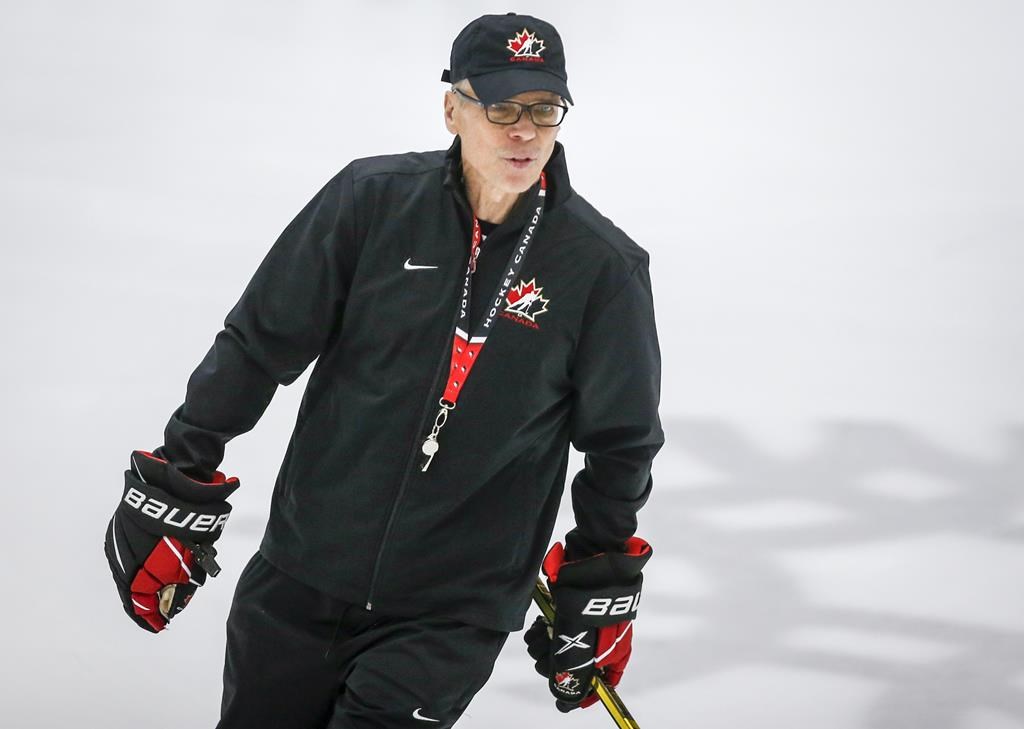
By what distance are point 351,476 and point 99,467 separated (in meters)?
1.57

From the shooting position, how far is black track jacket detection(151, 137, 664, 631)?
2.33 m

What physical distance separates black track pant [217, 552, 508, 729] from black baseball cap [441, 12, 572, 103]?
80cm

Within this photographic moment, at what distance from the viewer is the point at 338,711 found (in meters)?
2.36

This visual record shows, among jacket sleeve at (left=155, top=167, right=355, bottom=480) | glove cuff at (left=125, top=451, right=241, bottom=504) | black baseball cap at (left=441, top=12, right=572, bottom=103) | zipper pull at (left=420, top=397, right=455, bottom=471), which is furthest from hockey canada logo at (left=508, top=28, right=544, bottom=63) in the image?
glove cuff at (left=125, top=451, right=241, bottom=504)

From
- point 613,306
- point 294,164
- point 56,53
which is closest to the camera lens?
point 613,306

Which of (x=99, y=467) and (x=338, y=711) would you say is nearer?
(x=338, y=711)

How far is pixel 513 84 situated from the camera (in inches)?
87.5

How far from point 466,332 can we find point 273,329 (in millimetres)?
285

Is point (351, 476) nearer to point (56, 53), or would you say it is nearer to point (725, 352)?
point (725, 352)

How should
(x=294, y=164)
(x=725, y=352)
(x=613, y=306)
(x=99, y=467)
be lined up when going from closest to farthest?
(x=613, y=306) < (x=99, y=467) < (x=725, y=352) < (x=294, y=164)

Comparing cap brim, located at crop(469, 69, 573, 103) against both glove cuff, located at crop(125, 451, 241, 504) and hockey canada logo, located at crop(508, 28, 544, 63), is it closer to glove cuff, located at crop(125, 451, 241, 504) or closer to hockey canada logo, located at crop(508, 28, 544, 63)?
hockey canada logo, located at crop(508, 28, 544, 63)

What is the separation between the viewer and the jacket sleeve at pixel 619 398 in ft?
7.72

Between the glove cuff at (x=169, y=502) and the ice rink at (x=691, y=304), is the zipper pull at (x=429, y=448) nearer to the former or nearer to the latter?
the glove cuff at (x=169, y=502)

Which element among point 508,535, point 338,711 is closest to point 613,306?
point 508,535
